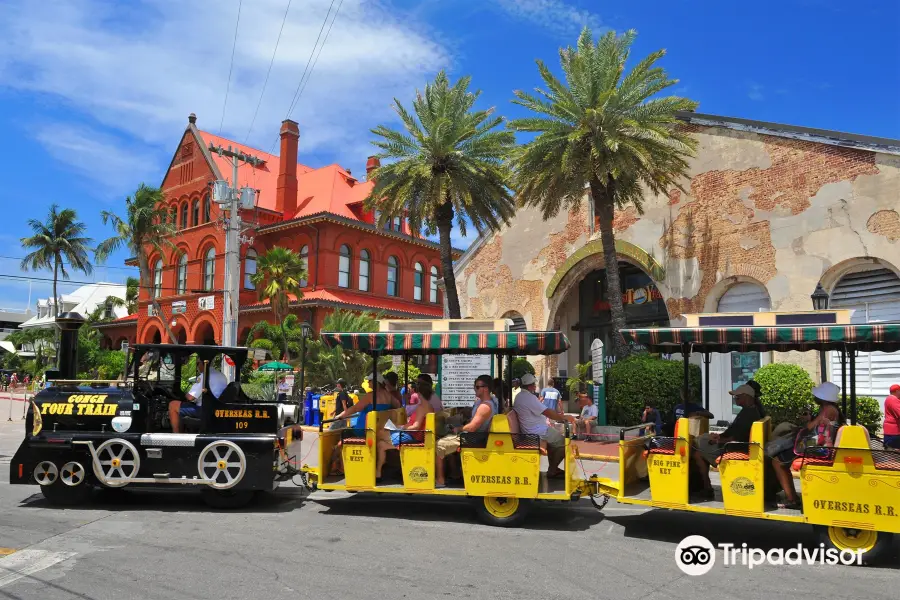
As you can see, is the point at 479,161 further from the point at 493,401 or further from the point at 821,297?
the point at 493,401

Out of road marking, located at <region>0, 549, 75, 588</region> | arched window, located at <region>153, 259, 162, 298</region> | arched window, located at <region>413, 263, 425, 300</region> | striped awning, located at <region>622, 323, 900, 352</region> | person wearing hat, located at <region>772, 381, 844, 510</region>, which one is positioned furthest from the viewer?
arched window, located at <region>153, 259, 162, 298</region>

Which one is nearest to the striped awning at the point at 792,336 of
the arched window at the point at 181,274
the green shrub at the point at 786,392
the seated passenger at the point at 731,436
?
the seated passenger at the point at 731,436

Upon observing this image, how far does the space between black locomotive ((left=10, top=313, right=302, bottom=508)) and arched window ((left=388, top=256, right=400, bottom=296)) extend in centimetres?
3294

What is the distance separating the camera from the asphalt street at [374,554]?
579 centimetres

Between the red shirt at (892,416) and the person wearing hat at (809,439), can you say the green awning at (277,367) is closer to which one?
the red shirt at (892,416)

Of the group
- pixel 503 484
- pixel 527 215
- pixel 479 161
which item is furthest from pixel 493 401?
pixel 527 215

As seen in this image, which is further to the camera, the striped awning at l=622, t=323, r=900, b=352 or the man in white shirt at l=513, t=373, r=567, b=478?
the man in white shirt at l=513, t=373, r=567, b=478

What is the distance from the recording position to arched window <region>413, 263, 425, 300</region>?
44.1m

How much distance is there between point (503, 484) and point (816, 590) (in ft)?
11.2

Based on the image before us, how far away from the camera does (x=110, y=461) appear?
28.9ft

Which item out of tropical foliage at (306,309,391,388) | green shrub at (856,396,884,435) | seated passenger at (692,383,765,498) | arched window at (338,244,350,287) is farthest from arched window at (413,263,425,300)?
seated passenger at (692,383,765,498)

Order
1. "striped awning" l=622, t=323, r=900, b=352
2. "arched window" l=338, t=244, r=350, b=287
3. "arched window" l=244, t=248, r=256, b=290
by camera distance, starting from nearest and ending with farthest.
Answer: "striped awning" l=622, t=323, r=900, b=352 → "arched window" l=338, t=244, r=350, b=287 → "arched window" l=244, t=248, r=256, b=290

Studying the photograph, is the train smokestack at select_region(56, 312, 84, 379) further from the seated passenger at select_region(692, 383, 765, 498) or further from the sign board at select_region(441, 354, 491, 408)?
the sign board at select_region(441, 354, 491, 408)

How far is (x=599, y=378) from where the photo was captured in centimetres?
1880
